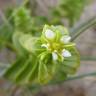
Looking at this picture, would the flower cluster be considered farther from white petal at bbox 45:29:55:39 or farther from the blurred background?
the blurred background

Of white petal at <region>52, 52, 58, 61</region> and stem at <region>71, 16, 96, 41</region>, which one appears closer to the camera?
white petal at <region>52, 52, 58, 61</region>

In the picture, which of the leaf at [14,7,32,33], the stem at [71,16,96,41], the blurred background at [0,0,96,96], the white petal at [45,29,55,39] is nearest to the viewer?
the white petal at [45,29,55,39]

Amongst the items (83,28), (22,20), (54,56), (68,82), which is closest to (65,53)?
(54,56)

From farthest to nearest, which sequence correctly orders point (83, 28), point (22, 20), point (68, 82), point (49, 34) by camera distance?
1. point (68, 82)
2. point (22, 20)
3. point (83, 28)
4. point (49, 34)

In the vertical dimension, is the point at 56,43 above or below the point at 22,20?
below

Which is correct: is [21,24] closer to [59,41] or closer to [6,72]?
[6,72]

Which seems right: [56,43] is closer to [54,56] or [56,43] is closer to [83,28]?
[54,56]

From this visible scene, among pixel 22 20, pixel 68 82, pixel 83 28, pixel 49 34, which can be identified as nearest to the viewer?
pixel 49 34

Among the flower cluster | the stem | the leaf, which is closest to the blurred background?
the leaf

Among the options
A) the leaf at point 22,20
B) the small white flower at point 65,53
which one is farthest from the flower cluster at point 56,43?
the leaf at point 22,20

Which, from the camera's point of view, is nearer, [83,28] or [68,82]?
[83,28]

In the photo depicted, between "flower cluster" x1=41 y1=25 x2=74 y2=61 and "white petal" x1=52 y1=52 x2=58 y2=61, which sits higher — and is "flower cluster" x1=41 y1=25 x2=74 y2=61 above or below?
above
